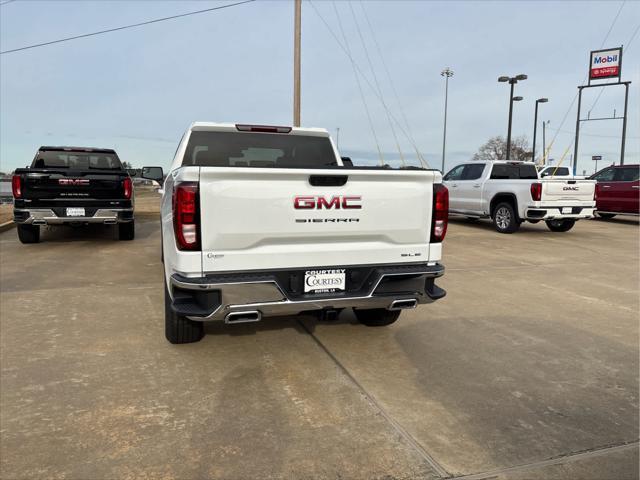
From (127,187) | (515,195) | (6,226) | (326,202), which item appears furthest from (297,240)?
(6,226)

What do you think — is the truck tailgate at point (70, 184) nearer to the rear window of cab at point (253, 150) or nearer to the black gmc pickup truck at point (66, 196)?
the black gmc pickup truck at point (66, 196)

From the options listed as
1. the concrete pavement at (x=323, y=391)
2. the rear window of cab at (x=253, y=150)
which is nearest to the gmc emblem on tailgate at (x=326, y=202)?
the concrete pavement at (x=323, y=391)

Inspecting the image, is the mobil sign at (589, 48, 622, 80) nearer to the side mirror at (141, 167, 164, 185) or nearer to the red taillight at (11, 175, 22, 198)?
the side mirror at (141, 167, 164, 185)

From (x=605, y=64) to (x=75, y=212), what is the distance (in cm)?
4350

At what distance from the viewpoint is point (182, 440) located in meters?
2.73

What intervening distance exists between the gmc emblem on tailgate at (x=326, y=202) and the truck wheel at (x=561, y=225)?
11.3 m

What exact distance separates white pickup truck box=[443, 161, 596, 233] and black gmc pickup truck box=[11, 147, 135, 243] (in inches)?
348

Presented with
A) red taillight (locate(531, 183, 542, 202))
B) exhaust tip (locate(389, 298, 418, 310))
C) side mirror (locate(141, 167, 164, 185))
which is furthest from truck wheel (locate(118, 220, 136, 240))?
red taillight (locate(531, 183, 542, 202))

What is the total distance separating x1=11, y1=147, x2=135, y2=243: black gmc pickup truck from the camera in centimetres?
863

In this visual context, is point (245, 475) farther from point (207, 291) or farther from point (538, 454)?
point (538, 454)

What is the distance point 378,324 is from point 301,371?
1318mm

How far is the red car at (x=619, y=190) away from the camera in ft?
49.0

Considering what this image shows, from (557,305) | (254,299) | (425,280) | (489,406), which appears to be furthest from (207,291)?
(557,305)

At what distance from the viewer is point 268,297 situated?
Result: 340 centimetres
